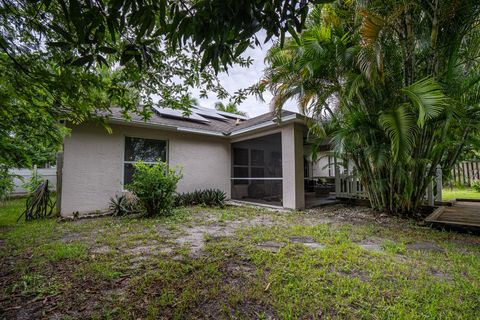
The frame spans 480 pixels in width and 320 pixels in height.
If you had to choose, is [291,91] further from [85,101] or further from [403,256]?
[85,101]

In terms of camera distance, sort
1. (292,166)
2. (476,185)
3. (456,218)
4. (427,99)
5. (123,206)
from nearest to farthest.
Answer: (427,99), (456,218), (123,206), (292,166), (476,185)

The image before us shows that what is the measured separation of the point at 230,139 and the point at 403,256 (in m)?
7.19

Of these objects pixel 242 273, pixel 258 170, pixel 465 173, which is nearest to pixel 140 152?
pixel 258 170

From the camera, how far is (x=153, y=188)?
580 cm

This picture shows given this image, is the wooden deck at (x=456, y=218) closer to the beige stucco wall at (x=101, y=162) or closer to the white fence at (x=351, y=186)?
the white fence at (x=351, y=186)

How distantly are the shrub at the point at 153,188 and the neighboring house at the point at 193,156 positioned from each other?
4.97 ft

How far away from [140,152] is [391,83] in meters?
7.38

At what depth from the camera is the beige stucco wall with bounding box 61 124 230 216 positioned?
20.0 ft

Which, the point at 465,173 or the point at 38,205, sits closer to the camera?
the point at 38,205

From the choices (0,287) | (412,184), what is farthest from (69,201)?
(412,184)

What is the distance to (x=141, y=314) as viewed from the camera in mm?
1868

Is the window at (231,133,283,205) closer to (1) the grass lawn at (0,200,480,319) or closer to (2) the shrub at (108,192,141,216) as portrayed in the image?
(1) the grass lawn at (0,200,480,319)

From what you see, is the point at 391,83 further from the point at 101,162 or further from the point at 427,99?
the point at 101,162

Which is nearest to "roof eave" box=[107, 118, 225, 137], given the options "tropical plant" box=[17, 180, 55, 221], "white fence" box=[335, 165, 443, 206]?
"tropical plant" box=[17, 180, 55, 221]
